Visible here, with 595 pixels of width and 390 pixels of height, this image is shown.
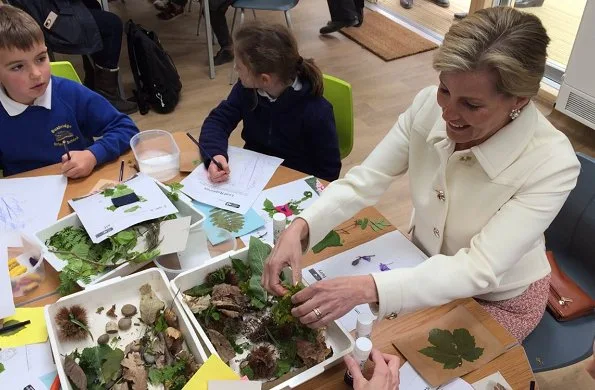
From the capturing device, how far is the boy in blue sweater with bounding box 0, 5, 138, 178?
1.64 metres

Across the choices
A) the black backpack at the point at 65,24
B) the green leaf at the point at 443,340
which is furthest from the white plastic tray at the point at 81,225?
the black backpack at the point at 65,24

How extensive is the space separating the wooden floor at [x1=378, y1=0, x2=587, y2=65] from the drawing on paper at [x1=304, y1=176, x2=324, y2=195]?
2621mm

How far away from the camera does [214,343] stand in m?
1.06

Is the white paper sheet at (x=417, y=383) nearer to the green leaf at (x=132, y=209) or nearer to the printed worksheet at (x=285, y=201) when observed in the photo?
the printed worksheet at (x=285, y=201)

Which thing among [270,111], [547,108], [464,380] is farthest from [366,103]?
[464,380]

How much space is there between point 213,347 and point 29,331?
424 mm

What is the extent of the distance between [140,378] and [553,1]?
4526mm

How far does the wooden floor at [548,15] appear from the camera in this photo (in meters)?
3.94

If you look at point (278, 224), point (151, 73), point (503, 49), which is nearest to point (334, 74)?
point (151, 73)

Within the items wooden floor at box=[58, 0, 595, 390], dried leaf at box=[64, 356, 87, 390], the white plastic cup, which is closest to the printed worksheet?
the white plastic cup

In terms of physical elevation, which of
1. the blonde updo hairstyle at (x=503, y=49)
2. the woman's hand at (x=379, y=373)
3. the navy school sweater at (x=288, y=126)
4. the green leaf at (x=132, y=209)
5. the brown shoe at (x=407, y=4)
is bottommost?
the brown shoe at (x=407, y=4)

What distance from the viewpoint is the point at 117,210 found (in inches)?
53.5

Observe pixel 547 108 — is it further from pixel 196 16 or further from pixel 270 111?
pixel 196 16

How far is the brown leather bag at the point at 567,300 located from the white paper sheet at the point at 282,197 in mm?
722
